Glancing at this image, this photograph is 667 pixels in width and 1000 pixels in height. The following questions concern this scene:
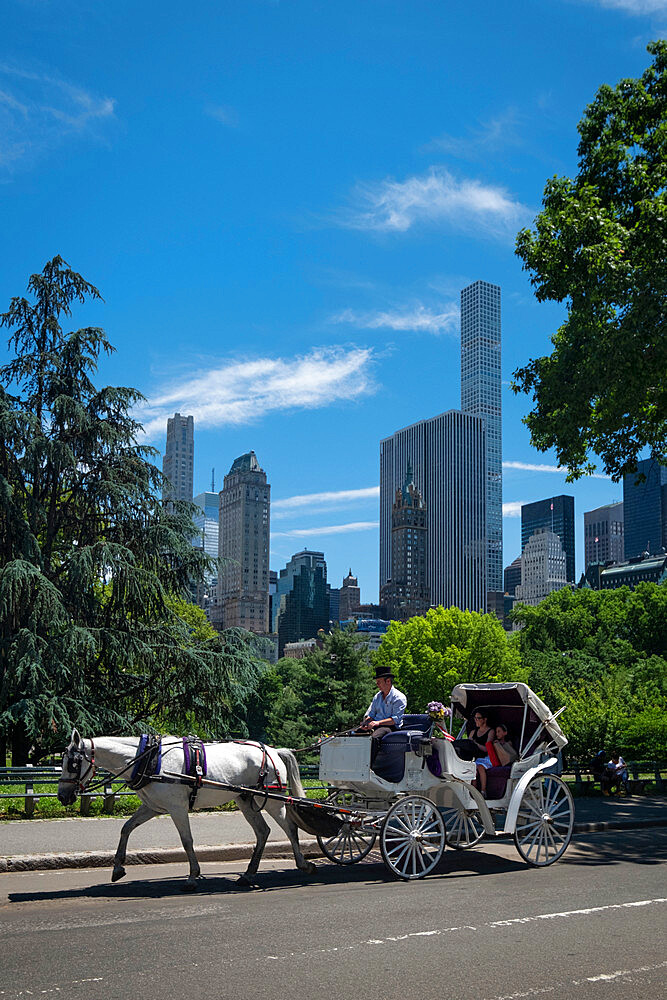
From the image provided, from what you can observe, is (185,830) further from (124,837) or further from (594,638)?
(594,638)

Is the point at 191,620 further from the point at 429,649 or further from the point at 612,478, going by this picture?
the point at 612,478

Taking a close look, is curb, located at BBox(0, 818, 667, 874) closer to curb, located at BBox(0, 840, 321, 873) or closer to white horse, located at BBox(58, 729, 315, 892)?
curb, located at BBox(0, 840, 321, 873)

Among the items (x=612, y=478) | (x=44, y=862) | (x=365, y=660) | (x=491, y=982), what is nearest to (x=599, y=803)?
(x=612, y=478)

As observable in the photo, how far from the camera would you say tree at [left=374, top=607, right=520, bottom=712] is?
228 ft

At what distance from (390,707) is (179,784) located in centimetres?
279

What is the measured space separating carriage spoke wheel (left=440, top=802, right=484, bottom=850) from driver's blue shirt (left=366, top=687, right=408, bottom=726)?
1.45 metres

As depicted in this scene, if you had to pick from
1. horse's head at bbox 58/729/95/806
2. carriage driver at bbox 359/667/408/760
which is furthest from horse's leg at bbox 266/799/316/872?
horse's head at bbox 58/729/95/806

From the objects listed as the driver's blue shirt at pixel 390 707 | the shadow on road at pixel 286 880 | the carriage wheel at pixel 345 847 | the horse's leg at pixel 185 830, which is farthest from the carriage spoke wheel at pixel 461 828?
the horse's leg at pixel 185 830

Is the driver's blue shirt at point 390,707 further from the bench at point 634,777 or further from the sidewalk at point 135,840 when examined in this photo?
the bench at point 634,777

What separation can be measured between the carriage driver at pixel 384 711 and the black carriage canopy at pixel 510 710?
3.76ft

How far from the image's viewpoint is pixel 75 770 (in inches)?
392

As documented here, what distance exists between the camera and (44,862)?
1127 centimetres

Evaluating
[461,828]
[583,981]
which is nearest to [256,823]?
[461,828]

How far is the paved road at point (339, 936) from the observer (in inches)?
243
